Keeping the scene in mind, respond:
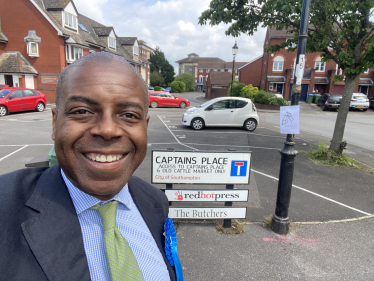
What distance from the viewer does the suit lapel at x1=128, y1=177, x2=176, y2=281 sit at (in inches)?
52.6

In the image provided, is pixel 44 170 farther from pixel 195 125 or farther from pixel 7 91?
pixel 7 91

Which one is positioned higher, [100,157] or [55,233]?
[100,157]

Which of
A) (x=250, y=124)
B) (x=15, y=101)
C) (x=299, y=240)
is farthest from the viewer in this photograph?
(x=15, y=101)

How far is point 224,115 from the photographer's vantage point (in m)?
13.0

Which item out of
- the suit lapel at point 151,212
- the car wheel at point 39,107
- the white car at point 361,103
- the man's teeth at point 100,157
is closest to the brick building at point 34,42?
the car wheel at point 39,107

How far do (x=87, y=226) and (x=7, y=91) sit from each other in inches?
685

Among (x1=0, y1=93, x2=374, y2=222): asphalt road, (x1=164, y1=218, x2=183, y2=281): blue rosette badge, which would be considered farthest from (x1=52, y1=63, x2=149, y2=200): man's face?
(x1=0, y1=93, x2=374, y2=222): asphalt road

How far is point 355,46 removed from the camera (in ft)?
23.7

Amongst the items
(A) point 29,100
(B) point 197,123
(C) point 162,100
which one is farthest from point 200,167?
(C) point 162,100

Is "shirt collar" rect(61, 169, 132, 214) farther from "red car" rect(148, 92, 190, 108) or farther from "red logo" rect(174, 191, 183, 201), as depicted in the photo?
"red car" rect(148, 92, 190, 108)

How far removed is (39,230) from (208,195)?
3.12 m

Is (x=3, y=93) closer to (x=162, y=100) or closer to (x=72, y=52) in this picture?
(x=72, y=52)

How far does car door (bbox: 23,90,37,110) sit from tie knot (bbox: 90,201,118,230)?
1777 centimetres

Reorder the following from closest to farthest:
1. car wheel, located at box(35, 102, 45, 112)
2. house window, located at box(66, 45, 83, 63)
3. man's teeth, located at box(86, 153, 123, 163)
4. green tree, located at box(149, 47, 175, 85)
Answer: man's teeth, located at box(86, 153, 123, 163)
car wheel, located at box(35, 102, 45, 112)
house window, located at box(66, 45, 83, 63)
green tree, located at box(149, 47, 175, 85)
